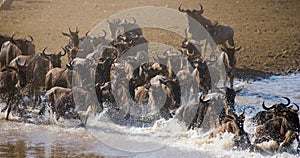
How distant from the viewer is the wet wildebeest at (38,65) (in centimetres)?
1542

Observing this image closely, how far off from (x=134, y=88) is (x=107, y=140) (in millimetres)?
2013

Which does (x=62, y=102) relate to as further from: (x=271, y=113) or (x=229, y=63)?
(x=229, y=63)

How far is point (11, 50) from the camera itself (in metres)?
16.6

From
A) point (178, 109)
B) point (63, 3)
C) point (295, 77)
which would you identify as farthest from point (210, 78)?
point (63, 3)

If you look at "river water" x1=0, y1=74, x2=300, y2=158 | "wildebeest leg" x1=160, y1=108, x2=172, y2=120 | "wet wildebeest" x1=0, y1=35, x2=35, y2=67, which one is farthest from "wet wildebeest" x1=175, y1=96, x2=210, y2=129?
"wet wildebeest" x1=0, y1=35, x2=35, y2=67

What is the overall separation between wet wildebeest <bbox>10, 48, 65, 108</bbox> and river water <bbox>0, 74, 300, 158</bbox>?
1.33 metres

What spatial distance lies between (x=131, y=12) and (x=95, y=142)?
37.8ft

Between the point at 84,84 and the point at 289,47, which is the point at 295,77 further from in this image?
the point at 84,84

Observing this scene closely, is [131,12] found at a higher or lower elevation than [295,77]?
higher

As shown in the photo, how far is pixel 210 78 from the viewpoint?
14977 millimetres

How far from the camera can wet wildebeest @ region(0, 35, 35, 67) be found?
1656cm

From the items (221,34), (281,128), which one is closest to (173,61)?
(221,34)

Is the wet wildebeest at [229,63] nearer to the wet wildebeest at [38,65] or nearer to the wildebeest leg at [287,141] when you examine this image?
the wet wildebeest at [38,65]

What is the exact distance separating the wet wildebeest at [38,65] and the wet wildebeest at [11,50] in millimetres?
921
